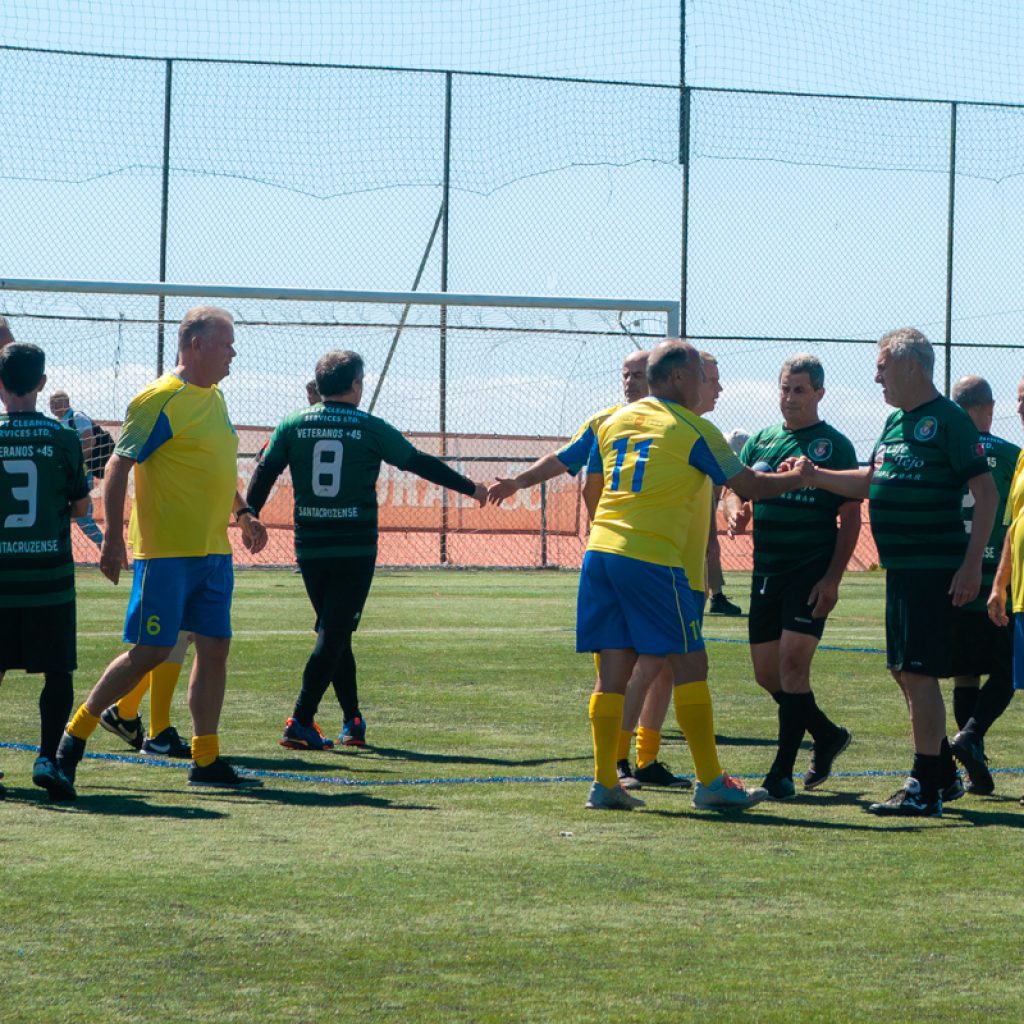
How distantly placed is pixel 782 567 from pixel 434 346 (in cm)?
1506

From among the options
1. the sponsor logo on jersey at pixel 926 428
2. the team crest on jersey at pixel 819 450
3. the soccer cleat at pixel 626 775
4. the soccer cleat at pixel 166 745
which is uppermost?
the sponsor logo on jersey at pixel 926 428

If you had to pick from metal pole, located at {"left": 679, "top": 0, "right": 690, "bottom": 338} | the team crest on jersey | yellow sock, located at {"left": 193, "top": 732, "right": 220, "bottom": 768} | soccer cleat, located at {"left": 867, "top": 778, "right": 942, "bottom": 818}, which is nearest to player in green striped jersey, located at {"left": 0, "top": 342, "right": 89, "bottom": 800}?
yellow sock, located at {"left": 193, "top": 732, "right": 220, "bottom": 768}

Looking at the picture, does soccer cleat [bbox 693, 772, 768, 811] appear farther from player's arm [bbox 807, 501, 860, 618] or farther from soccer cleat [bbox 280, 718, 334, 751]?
soccer cleat [bbox 280, 718, 334, 751]

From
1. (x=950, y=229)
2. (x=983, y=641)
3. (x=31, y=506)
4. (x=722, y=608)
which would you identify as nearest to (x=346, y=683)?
(x=31, y=506)

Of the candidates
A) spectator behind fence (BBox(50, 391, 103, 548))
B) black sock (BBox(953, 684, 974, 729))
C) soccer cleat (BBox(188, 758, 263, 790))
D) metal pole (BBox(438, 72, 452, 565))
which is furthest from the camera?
metal pole (BBox(438, 72, 452, 565))

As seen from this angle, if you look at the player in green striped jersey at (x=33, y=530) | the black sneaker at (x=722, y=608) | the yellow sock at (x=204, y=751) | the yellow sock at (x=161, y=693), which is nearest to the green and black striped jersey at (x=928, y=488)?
the yellow sock at (x=204, y=751)

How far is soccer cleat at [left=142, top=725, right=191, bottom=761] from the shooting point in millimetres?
8047

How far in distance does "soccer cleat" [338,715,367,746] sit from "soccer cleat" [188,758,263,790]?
1.37 meters

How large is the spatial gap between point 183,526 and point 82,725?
2.83ft

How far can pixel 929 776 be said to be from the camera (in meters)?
6.54

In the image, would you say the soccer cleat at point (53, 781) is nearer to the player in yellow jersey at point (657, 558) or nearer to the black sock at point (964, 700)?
the player in yellow jersey at point (657, 558)

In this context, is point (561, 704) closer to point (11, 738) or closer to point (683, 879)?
point (11, 738)

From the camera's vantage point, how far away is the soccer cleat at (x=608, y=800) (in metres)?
6.54

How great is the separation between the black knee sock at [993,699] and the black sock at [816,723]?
24.4 inches
